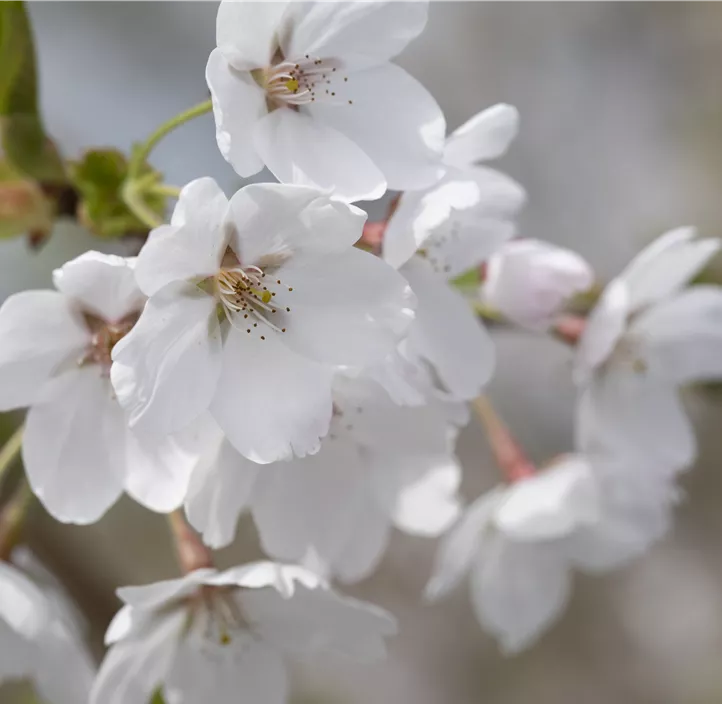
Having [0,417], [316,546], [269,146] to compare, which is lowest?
[0,417]

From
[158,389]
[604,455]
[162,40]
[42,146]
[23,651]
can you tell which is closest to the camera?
[158,389]

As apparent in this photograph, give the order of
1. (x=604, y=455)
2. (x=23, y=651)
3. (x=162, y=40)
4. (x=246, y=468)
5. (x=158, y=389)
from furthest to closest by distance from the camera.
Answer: (x=162, y=40) < (x=604, y=455) < (x=23, y=651) < (x=246, y=468) < (x=158, y=389)

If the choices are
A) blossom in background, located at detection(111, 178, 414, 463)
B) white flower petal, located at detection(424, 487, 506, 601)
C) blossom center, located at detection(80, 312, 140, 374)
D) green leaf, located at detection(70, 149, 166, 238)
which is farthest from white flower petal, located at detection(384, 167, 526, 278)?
white flower petal, located at detection(424, 487, 506, 601)

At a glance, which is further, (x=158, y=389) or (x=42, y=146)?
(x=42, y=146)

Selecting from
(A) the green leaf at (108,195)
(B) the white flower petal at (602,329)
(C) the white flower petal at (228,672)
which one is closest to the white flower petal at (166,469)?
(C) the white flower petal at (228,672)

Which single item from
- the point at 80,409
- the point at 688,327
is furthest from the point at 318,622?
the point at 688,327

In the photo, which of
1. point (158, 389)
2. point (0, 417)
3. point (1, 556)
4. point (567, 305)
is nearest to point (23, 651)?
point (1, 556)

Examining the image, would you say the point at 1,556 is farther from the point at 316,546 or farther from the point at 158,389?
the point at 158,389
